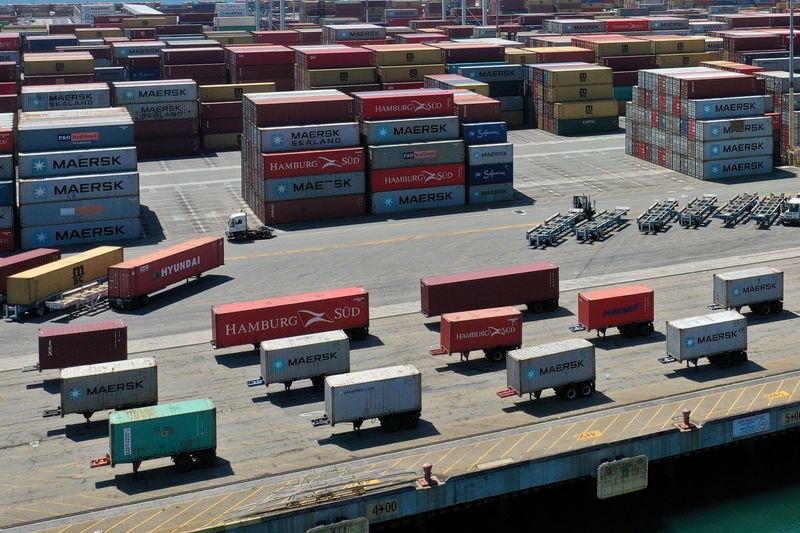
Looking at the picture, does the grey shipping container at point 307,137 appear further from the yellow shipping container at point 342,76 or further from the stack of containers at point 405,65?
the stack of containers at point 405,65

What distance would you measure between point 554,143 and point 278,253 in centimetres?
5538

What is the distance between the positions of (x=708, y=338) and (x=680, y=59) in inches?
4033

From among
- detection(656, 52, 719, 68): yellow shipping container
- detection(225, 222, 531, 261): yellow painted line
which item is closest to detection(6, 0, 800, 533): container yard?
detection(225, 222, 531, 261): yellow painted line

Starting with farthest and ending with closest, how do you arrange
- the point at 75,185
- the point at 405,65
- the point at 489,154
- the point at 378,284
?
the point at 405,65 < the point at 489,154 < the point at 75,185 < the point at 378,284

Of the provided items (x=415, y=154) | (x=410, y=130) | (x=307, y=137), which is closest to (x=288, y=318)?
(x=307, y=137)

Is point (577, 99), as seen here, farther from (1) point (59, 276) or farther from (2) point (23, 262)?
(1) point (59, 276)

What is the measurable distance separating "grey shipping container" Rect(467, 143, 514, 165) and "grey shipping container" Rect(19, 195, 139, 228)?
3145 cm

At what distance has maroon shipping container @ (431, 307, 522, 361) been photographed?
64250mm

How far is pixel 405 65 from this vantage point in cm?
14375

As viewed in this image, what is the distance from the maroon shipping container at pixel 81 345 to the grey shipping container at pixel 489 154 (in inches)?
1930

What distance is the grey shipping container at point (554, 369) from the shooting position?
57.8 m

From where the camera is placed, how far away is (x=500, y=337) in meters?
65.1

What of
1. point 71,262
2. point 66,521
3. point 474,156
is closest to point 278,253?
point 71,262

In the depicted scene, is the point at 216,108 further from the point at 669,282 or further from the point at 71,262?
the point at 669,282
